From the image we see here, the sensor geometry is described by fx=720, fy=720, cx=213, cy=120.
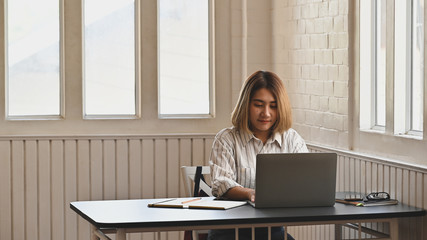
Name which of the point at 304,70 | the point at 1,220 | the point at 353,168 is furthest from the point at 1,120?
the point at 353,168

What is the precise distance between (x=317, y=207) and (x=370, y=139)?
2.75 ft

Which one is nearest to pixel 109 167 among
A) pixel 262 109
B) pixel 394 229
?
pixel 262 109

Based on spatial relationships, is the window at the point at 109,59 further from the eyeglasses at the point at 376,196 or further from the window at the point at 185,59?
the eyeglasses at the point at 376,196

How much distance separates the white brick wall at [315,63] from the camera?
4.59m

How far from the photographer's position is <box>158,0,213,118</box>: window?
5605 mm

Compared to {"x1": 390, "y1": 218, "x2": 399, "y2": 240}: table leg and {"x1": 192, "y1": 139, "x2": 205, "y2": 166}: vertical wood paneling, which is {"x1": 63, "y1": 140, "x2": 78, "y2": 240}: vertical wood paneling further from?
{"x1": 390, "y1": 218, "x2": 399, "y2": 240}: table leg

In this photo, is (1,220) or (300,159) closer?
(300,159)

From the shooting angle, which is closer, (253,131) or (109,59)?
(253,131)

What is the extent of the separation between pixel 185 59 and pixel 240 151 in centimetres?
174

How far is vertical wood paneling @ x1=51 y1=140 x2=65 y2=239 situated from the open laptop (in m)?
2.17

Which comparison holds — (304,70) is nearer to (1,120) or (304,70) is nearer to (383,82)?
(383,82)

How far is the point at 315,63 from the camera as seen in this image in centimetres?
494

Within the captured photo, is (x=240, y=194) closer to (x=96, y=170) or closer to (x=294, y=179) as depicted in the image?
(x=294, y=179)

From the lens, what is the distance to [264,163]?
11.7ft
